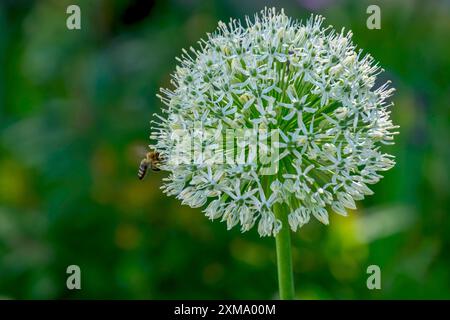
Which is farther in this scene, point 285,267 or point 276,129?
point 276,129

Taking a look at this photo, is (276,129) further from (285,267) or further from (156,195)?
(156,195)

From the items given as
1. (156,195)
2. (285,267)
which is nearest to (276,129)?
(285,267)

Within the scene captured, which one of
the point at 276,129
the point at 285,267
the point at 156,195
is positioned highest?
the point at 156,195

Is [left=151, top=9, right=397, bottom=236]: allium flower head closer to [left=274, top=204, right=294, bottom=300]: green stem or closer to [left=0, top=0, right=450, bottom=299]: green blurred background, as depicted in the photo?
[left=274, top=204, right=294, bottom=300]: green stem

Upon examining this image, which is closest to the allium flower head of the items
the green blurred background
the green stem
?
the green stem

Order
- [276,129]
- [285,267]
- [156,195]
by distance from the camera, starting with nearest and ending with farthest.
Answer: [285,267], [276,129], [156,195]

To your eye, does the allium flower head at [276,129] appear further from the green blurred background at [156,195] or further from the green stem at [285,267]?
the green blurred background at [156,195]
